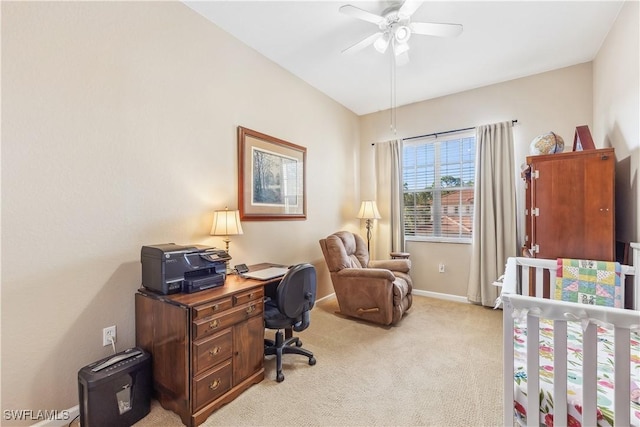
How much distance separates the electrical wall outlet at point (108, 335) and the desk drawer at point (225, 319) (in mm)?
667

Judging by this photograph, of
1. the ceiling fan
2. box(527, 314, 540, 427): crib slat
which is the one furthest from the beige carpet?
the ceiling fan

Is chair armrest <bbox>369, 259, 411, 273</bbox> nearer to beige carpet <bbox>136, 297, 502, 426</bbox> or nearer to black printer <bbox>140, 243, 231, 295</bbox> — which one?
beige carpet <bbox>136, 297, 502, 426</bbox>

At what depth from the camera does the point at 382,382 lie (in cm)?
195

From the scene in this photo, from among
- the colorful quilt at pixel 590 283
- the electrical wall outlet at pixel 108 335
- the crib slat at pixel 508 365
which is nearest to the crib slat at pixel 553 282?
the colorful quilt at pixel 590 283

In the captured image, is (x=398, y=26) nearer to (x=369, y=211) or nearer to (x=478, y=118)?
(x=478, y=118)

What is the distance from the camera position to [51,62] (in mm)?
1530

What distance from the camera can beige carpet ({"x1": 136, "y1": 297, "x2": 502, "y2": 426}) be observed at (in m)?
1.61

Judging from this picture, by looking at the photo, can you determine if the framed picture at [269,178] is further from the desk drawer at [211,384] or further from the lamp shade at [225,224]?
the desk drawer at [211,384]

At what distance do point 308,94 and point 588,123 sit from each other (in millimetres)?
3143

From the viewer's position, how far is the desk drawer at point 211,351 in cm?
155

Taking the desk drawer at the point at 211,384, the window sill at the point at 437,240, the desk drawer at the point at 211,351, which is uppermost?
the window sill at the point at 437,240

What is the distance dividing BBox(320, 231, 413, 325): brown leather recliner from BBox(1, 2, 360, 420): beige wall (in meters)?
1.05

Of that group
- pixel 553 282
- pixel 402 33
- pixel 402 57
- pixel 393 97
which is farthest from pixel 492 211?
pixel 402 33

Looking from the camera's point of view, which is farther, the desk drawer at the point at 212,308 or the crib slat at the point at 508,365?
the desk drawer at the point at 212,308
